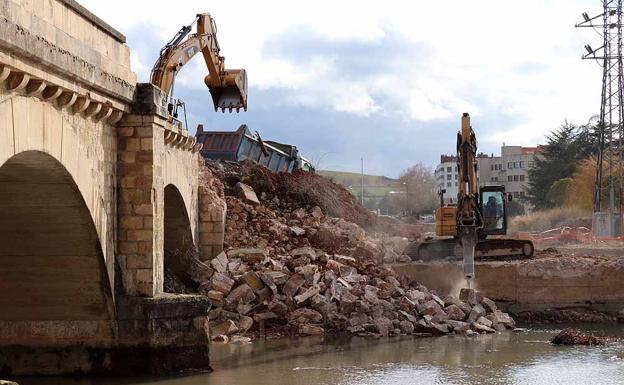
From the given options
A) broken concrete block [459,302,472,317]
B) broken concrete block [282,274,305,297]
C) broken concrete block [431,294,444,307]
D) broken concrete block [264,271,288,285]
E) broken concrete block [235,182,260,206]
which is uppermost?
broken concrete block [235,182,260,206]

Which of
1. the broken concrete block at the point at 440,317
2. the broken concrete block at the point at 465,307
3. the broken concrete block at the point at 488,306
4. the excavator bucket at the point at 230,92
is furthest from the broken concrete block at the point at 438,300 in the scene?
the excavator bucket at the point at 230,92

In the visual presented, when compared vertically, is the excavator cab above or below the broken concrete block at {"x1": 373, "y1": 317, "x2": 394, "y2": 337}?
above

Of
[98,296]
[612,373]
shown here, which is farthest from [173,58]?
[612,373]

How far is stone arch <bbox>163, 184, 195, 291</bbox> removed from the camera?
21109mm

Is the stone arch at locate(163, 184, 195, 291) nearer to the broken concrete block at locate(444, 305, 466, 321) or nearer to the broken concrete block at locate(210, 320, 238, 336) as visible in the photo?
the broken concrete block at locate(210, 320, 238, 336)

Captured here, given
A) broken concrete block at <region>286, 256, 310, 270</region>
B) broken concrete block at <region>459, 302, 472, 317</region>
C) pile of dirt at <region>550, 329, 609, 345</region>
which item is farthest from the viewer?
broken concrete block at <region>459, 302, 472, 317</region>

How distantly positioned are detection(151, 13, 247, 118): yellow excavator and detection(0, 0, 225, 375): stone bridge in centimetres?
450

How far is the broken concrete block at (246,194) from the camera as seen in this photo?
25250 millimetres

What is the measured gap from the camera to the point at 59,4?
1245cm

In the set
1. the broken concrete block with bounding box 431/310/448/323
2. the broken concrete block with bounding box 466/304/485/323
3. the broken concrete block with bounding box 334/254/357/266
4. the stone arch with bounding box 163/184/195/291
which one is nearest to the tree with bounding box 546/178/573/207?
the broken concrete block with bounding box 466/304/485/323

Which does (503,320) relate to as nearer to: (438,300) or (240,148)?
(438,300)

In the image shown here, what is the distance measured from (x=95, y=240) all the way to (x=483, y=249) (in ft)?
53.4

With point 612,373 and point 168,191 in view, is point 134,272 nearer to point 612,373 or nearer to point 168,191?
point 168,191

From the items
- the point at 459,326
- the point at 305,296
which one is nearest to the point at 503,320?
the point at 459,326
